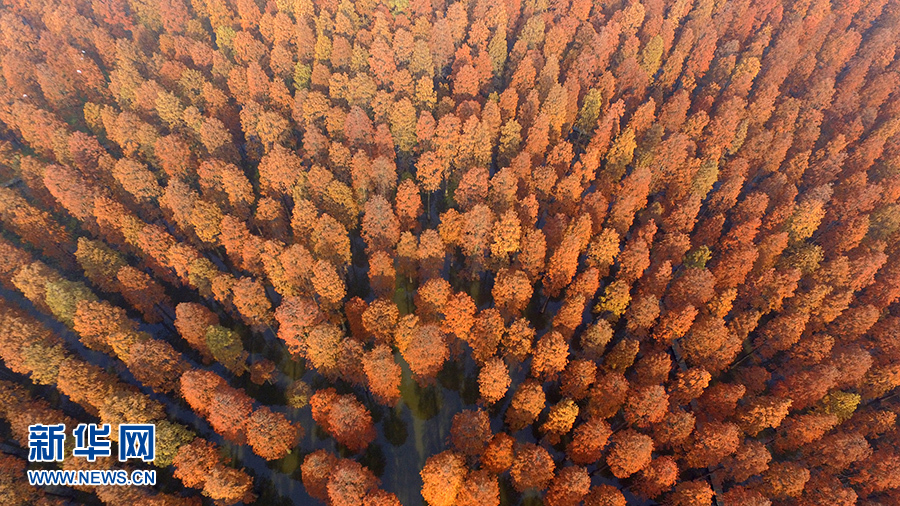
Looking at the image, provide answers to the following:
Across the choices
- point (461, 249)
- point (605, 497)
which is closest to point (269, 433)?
point (605, 497)

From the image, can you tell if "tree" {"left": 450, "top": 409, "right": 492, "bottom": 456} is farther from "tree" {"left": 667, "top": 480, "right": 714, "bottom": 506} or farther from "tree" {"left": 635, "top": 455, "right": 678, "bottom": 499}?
"tree" {"left": 667, "top": 480, "right": 714, "bottom": 506}

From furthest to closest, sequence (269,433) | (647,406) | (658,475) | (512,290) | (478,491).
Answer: (512,290) → (647,406) → (269,433) → (658,475) → (478,491)

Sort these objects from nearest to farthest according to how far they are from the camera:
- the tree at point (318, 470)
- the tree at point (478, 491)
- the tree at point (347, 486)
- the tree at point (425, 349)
Result: 1. the tree at point (347, 486)
2. the tree at point (478, 491)
3. the tree at point (318, 470)
4. the tree at point (425, 349)

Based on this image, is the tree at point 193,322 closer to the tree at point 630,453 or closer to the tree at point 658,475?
the tree at point 630,453

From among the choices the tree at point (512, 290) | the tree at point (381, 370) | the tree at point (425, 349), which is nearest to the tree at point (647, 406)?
the tree at point (512, 290)

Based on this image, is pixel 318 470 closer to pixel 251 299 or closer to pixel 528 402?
pixel 251 299

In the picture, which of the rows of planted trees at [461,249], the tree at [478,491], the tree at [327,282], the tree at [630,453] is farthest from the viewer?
the tree at [327,282]

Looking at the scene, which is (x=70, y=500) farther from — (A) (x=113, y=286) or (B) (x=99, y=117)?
(B) (x=99, y=117)

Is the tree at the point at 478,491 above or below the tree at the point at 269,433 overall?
below
